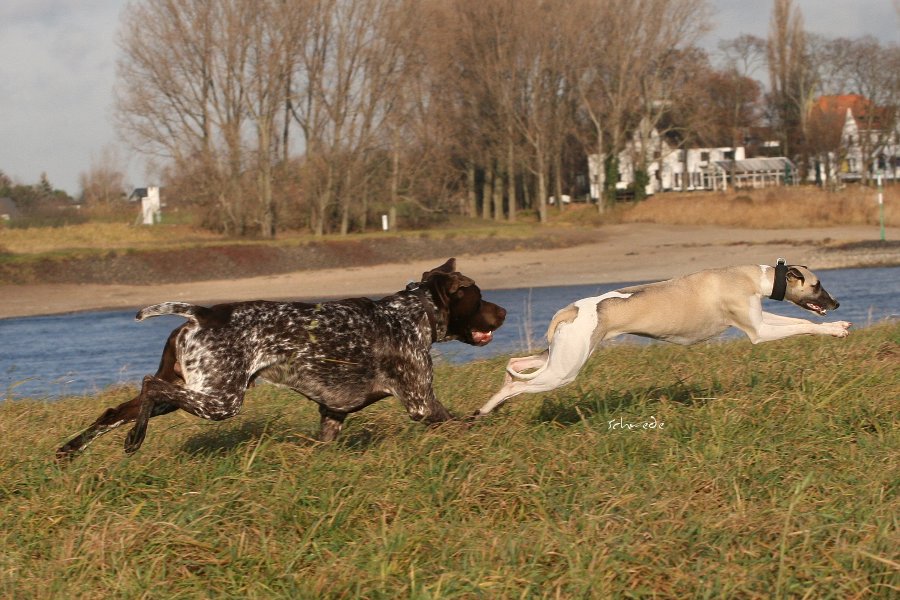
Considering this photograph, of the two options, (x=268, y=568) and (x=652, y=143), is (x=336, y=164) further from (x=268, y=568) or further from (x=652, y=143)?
(x=268, y=568)

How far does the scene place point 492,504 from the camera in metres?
5.43

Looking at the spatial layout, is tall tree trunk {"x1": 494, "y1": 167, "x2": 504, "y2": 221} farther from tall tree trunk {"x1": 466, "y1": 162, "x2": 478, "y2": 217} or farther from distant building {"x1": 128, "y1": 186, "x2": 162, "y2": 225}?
distant building {"x1": 128, "y1": 186, "x2": 162, "y2": 225}

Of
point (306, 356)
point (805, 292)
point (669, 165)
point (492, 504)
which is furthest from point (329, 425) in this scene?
point (669, 165)

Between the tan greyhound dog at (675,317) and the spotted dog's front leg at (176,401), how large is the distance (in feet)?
5.76

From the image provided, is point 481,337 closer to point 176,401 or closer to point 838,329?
point 176,401

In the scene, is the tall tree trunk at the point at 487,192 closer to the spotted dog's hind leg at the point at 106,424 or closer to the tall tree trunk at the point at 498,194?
the tall tree trunk at the point at 498,194

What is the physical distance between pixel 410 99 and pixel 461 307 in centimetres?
→ 4207

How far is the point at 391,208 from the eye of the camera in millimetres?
48344

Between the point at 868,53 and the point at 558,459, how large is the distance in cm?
7805

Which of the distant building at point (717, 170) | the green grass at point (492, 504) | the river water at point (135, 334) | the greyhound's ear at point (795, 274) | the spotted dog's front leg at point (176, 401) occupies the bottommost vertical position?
the river water at point (135, 334)

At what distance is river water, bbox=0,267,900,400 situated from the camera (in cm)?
1479

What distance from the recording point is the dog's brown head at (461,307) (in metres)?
7.27

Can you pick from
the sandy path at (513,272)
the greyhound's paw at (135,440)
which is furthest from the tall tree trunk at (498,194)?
the greyhound's paw at (135,440)

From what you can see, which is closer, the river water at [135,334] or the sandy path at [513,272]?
the river water at [135,334]
